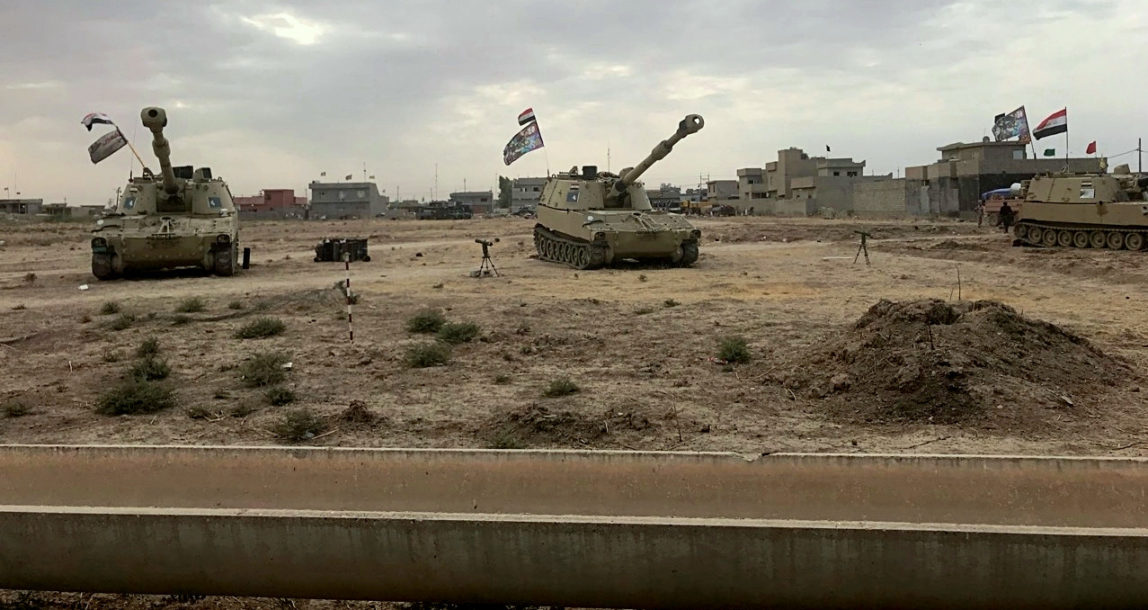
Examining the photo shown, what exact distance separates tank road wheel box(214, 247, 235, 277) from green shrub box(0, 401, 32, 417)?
12.4 meters

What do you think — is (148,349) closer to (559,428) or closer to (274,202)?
(559,428)

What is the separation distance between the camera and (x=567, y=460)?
16.9 feet

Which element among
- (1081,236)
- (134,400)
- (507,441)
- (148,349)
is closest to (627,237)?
(1081,236)

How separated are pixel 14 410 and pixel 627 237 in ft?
48.2

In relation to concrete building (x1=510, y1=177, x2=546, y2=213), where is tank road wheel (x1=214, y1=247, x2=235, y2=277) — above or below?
below

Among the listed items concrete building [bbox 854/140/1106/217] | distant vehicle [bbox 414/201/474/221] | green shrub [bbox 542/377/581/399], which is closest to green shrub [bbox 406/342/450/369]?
green shrub [bbox 542/377/581/399]

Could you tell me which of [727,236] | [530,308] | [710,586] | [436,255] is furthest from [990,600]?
[727,236]

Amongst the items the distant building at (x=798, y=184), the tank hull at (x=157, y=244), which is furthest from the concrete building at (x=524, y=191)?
the tank hull at (x=157, y=244)

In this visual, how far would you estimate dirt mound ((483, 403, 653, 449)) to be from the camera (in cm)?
691

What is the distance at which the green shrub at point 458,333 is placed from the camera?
11.0m

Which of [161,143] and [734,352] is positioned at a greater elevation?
[161,143]

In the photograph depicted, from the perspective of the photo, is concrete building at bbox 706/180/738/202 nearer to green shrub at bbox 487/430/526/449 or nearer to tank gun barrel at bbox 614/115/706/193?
tank gun barrel at bbox 614/115/706/193

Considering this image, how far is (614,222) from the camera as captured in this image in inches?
850

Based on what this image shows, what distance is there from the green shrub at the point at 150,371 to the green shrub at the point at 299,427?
7.90 feet
